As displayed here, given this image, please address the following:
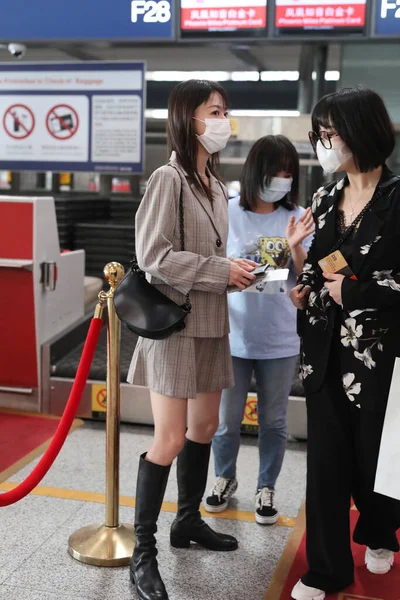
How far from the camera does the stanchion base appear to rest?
2721 mm

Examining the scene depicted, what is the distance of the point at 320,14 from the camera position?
490cm

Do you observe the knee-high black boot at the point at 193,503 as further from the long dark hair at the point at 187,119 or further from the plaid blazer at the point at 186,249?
Answer: the long dark hair at the point at 187,119

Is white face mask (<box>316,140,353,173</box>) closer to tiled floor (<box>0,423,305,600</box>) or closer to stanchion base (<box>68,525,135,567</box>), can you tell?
tiled floor (<box>0,423,305,600</box>)

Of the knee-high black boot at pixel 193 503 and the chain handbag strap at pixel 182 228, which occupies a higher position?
the chain handbag strap at pixel 182 228

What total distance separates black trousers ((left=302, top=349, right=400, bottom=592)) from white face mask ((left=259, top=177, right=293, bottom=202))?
33.9 inches

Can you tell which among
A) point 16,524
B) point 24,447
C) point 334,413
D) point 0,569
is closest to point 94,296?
point 24,447

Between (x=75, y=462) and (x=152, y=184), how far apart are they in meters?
1.91

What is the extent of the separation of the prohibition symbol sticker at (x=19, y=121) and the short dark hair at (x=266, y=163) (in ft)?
10.9

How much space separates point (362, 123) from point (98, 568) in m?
1.77

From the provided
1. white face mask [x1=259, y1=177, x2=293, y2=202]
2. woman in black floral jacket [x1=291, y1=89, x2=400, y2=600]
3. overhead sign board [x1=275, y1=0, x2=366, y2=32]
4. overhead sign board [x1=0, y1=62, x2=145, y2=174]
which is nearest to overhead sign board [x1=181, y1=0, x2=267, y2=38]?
overhead sign board [x1=275, y1=0, x2=366, y2=32]

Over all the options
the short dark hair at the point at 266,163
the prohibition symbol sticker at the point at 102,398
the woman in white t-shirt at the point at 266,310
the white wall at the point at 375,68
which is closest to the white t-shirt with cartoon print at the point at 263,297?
the woman in white t-shirt at the point at 266,310

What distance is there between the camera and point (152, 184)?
7.80ft

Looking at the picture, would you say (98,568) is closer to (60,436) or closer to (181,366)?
(60,436)

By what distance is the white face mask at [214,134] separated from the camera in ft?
8.01
